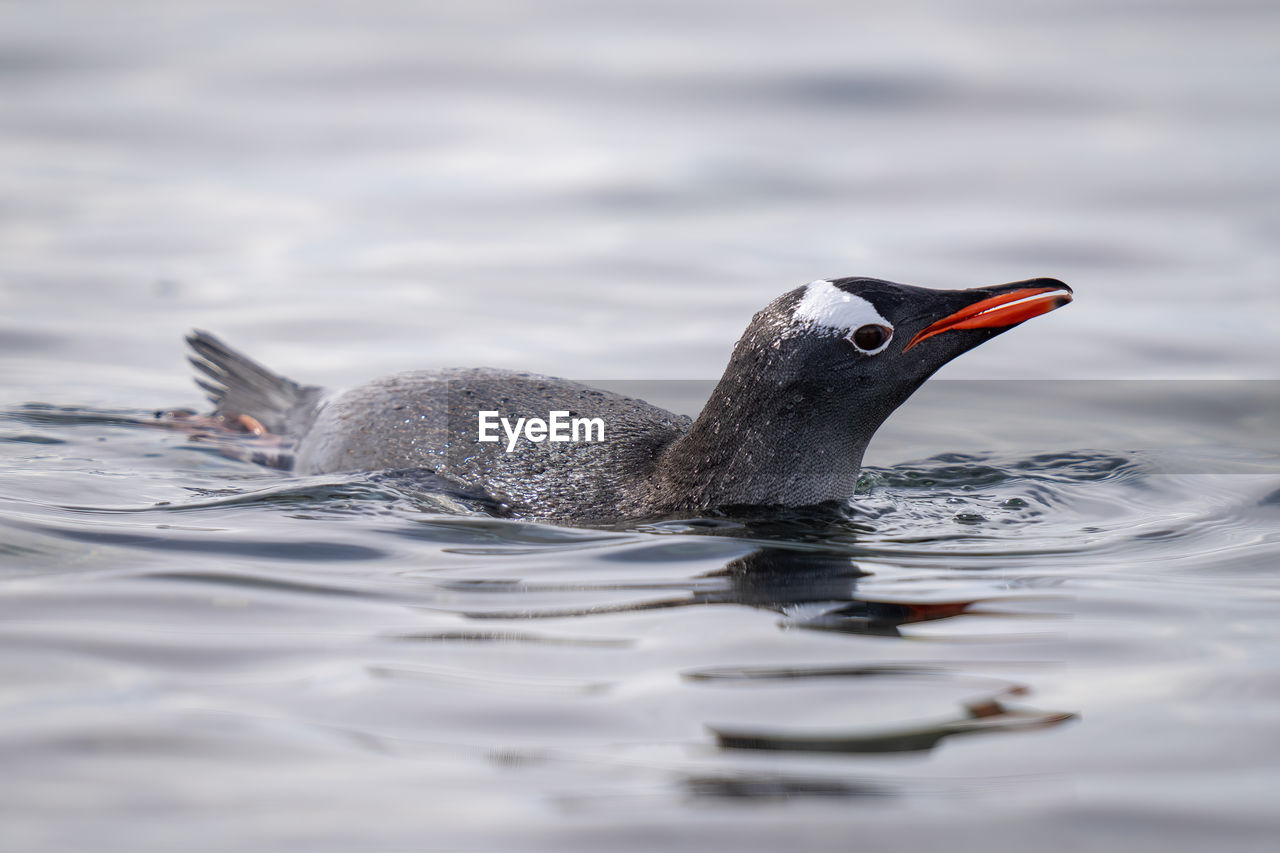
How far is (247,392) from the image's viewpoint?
31.8ft

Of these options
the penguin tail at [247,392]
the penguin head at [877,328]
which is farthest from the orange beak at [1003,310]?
the penguin tail at [247,392]

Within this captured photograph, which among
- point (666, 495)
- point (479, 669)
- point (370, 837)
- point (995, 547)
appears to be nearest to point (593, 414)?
point (666, 495)

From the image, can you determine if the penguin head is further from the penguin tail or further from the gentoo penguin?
the penguin tail

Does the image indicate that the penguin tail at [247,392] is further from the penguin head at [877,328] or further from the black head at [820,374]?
the penguin head at [877,328]

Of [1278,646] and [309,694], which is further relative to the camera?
[1278,646]

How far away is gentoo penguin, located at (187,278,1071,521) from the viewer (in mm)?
6695

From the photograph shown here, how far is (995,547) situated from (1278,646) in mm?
1775

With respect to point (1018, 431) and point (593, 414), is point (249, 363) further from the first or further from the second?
point (1018, 431)

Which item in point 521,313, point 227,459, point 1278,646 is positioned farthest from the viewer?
point 521,313

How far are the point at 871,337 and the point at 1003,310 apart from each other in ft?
2.16

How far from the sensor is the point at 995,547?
6168mm

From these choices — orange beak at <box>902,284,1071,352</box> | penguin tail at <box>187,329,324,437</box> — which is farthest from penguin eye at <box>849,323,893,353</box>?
penguin tail at <box>187,329,324,437</box>

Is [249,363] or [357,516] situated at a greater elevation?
Answer: [249,363]

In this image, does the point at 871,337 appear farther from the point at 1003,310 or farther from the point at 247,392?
the point at 247,392
